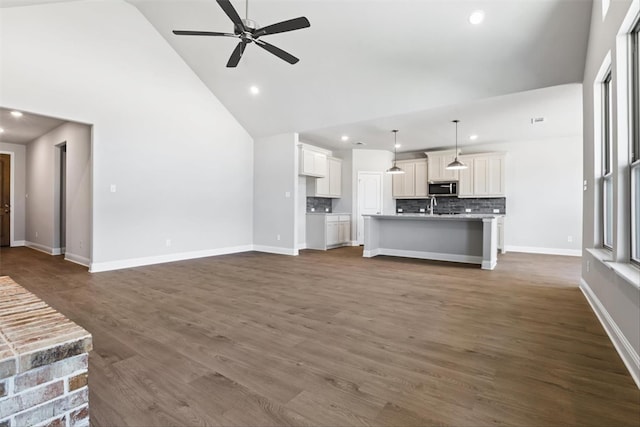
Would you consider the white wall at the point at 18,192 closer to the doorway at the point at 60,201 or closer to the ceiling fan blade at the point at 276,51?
the doorway at the point at 60,201

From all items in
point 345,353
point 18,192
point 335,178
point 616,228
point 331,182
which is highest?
point 335,178

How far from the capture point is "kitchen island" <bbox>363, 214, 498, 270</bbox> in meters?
5.19

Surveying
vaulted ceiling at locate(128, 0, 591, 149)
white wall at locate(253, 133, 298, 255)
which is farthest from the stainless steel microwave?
white wall at locate(253, 133, 298, 255)

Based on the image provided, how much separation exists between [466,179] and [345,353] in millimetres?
6667

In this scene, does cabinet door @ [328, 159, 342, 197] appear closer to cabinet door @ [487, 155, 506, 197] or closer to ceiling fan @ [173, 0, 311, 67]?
cabinet door @ [487, 155, 506, 197]

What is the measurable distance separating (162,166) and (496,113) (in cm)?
584

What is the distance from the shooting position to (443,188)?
7.95 m

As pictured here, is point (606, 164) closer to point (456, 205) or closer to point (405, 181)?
point (456, 205)

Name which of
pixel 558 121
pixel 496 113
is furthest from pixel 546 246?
pixel 496 113

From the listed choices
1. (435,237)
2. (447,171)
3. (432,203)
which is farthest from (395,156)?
(435,237)

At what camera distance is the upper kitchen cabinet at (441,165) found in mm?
7738

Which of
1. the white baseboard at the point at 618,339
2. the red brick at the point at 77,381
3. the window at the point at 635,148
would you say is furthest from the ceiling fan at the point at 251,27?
the white baseboard at the point at 618,339

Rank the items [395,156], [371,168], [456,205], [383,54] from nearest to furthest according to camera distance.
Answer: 1. [383,54]
2. [456,205]
3. [371,168]
4. [395,156]

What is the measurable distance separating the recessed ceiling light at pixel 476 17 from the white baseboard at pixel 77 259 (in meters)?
6.25
